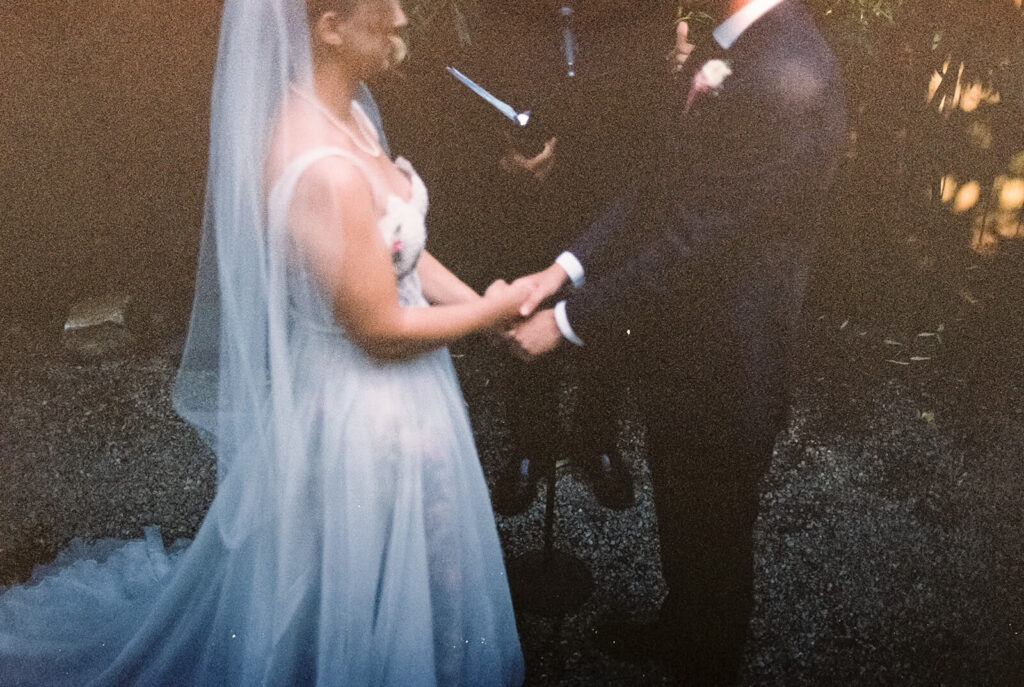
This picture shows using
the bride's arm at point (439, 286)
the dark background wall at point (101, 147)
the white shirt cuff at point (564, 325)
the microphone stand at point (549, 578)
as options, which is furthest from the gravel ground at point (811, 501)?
the bride's arm at point (439, 286)

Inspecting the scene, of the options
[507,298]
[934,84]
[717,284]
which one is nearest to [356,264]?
[507,298]

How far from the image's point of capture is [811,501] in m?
3.33

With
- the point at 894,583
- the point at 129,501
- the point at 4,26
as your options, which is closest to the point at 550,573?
the point at 894,583

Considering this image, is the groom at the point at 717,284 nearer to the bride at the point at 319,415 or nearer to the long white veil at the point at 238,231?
the bride at the point at 319,415

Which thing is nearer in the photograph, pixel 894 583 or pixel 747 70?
pixel 747 70

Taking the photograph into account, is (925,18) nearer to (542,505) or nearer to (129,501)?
(542,505)

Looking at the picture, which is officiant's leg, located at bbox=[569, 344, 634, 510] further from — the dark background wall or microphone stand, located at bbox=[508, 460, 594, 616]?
the dark background wall

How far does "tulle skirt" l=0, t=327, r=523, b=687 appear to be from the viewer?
1898 millimetres

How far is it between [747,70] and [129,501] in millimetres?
2717

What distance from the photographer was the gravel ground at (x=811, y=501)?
2629mm

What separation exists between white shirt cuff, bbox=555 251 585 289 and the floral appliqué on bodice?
58cm

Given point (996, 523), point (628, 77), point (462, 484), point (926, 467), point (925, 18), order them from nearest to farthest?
point (462, 484), point (628, 77), point (996, 523), point (926, 467), point (925, 18)

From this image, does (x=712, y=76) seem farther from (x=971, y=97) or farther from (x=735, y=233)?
(x=971, y=97)

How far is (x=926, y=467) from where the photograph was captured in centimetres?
353
